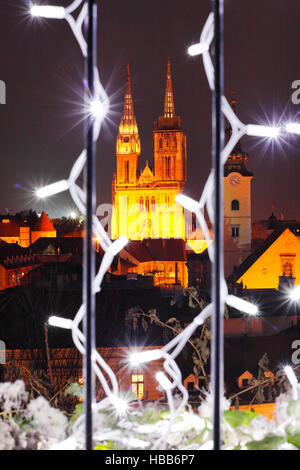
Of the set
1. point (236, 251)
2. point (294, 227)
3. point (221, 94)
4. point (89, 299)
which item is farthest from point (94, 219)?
point (236, 251)

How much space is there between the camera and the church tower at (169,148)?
1683 inches

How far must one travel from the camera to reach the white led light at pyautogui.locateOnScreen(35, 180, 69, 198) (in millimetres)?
836

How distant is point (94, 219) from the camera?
83 centimetres

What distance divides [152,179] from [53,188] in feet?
138

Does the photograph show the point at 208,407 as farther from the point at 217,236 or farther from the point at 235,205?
the point at 235,205

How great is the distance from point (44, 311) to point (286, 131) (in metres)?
7.49

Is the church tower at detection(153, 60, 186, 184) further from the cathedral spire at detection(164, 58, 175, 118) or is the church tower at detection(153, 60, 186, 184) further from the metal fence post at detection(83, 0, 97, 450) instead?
the metal fence post at detection(83, 0, 97, 450)

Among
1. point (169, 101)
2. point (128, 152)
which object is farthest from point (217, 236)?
point (128, 152)

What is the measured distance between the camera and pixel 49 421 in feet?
2.93

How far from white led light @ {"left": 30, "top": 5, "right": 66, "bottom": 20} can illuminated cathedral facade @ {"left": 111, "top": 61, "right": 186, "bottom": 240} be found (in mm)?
39146

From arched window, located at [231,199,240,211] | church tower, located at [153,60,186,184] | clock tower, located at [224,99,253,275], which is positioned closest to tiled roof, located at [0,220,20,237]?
church tower, located at [153,60,186,184]

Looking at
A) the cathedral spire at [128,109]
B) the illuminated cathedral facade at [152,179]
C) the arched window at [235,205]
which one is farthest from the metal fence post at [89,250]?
the cathedral spire at [128,109]

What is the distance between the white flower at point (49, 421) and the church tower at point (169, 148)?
42.0m
